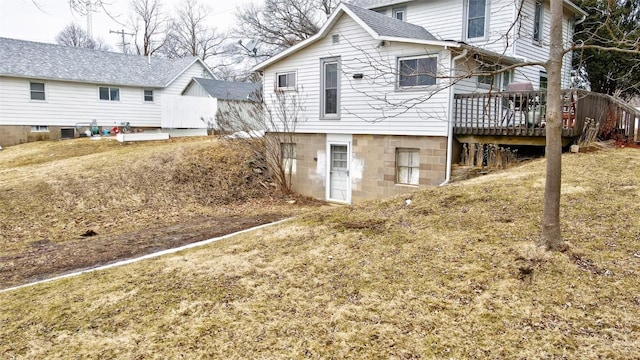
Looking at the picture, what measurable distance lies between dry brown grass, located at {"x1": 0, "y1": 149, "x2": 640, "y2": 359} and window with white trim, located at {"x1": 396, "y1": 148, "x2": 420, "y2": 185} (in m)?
5.56

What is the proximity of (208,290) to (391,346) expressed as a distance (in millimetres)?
2155

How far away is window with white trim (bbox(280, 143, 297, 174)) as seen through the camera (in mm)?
15039

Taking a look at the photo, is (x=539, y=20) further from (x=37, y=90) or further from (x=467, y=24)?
(x=37, y=90)

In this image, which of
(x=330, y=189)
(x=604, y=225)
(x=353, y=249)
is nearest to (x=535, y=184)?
(x=604, y=225)

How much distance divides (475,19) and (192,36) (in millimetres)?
38494

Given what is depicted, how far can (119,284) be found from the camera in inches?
203

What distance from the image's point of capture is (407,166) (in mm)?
12242

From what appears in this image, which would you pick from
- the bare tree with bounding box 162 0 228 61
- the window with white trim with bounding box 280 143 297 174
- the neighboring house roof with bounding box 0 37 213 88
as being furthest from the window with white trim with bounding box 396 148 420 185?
the bare tree with bounding box 162 0 228 61

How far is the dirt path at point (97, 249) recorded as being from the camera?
23.4ft

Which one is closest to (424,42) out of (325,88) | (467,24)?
(325,88)

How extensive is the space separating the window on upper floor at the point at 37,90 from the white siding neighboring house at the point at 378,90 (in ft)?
45.0

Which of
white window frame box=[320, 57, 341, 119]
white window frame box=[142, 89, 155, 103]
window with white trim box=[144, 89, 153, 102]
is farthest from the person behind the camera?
window with white trim box=[144, 89, 153, 102]

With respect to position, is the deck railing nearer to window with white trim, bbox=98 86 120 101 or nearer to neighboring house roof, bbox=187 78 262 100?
neighboring house roof, bbox=187 78 262 100

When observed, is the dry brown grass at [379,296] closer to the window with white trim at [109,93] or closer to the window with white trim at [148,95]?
the window with white trim at [109,93]
